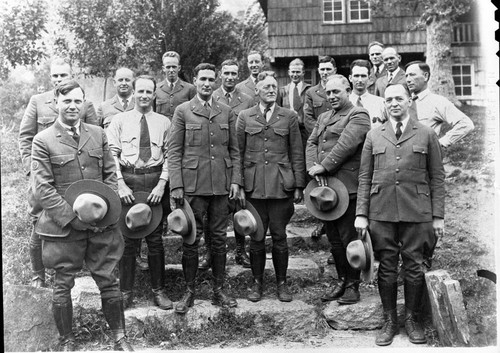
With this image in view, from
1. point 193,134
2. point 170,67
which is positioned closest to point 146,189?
point 193,134

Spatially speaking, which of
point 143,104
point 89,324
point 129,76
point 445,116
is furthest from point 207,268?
point 445,116

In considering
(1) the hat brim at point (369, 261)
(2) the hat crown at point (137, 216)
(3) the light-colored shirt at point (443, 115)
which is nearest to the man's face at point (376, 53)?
(3) the light-colored shirt at point (443, 115)

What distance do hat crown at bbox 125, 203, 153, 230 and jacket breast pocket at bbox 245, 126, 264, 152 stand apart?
1285mm

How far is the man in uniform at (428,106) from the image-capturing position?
536 centimetres

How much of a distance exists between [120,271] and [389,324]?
104 inches

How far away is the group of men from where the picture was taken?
4.50 m

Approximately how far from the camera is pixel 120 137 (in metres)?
5.30

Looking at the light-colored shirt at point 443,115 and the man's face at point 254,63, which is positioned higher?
the man's face at point 254,63

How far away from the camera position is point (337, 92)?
523cm

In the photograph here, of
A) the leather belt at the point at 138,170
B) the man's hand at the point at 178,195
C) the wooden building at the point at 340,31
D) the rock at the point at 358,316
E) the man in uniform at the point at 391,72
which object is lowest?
the rock at the point at 358,316

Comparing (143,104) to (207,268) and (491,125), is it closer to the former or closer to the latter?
(207,268)

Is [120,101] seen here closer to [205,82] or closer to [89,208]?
[205,82]

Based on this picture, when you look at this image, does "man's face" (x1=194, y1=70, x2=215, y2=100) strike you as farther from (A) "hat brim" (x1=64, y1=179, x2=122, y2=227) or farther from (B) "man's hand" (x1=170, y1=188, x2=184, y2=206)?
(A) "hat brim" (x1=64, y1=179, x2=122, y2=227)

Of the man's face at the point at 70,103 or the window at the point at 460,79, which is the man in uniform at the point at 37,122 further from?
the window at the point at 460,79
